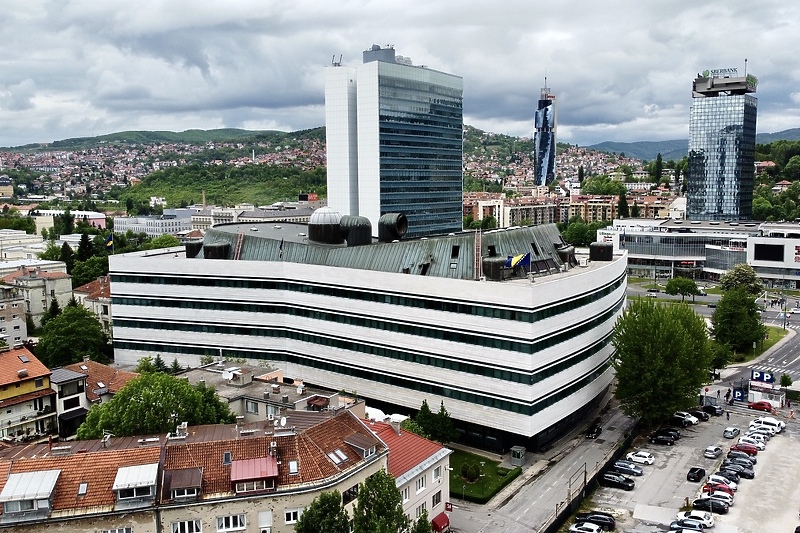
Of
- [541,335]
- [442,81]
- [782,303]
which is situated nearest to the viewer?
[541,335]

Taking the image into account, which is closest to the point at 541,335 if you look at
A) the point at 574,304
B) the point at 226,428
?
the point at 574,304

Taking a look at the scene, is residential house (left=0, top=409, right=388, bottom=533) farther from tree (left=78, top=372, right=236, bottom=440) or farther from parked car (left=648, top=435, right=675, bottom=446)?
parked car (left=648, top=435, right=675, bottom=446)

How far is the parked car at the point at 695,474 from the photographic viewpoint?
6003cm

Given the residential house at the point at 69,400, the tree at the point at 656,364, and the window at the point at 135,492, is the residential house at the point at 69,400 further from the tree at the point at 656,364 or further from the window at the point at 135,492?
the tree at the point at 656,364

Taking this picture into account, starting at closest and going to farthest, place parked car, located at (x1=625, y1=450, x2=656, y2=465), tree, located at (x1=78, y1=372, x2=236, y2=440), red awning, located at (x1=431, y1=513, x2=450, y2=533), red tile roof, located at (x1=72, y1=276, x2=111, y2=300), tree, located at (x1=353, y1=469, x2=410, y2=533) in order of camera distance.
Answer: tree, located at (x1=353, y1=469, x2=410, y2=533)
red awning, located at (x1=431, y1=513, x2=450, y2=533)
tree, located at (x1=78, y1=372, x2=236, y2=440)
parked car, located at (x1=625, y1=450, x2=656, y2=465)
red tile roof, located at (x1=72, y1=276, x2=111, y2=300)

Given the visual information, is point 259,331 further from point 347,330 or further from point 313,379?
point 347,330

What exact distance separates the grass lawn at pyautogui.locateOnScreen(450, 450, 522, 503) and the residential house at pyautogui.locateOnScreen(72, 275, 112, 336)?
67106 millimetres

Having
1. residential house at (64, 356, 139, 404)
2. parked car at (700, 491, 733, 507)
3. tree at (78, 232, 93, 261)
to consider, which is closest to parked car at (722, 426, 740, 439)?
A: parked car at (700, 491, 733, 507)

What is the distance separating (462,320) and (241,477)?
3168cm

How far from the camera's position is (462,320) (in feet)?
215

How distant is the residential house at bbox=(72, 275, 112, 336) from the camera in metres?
109

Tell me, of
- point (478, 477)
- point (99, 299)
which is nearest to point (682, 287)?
point (478, 477)

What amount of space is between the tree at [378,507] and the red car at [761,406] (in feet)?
197

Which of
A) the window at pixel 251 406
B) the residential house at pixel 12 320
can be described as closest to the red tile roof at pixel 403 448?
the window at pixel 251 406
